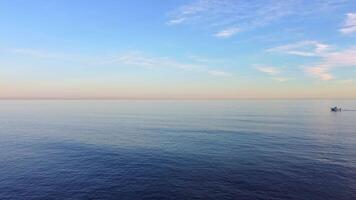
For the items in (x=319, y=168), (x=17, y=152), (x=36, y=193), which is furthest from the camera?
(x=17, y=152)

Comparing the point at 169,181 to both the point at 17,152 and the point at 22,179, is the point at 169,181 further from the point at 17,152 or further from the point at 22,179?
the point at 17,152

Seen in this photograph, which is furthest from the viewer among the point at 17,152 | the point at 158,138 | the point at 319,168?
the point at 158,138

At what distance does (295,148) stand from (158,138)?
4858 cm

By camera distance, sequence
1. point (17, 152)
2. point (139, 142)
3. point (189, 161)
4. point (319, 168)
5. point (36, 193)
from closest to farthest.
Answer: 1. point (36, 193)
2. point (319, 168)
3. point (189, 161)
4. point (17, 152)
5. point (139, 142)

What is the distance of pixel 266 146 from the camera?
292 feet

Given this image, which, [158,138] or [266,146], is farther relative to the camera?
[158,138]

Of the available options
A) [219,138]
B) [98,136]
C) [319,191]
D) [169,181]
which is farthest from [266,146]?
[98,136]

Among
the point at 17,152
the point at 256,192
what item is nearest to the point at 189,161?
the point at 256,192

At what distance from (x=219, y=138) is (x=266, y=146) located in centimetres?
2039

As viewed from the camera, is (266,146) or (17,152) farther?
(266,146)

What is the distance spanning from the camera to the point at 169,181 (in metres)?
55.8

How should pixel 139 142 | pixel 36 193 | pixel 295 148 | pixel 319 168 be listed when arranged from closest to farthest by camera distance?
pixel 36 193, pixel 319 168, pixel 295 148, pixel 139 142

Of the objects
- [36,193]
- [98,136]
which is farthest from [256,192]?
[98,136]

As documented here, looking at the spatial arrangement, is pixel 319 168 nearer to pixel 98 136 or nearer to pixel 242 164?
pixel 242 164
